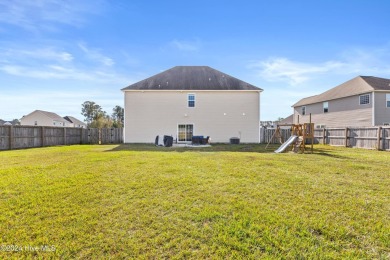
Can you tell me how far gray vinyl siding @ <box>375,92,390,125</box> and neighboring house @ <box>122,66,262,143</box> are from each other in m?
10.3

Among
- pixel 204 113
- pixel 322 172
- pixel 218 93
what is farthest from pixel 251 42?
pixel 322 172

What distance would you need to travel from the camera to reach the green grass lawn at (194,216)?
8.21 ft

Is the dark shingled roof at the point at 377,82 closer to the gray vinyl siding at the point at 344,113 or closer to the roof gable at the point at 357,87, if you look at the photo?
the roof gable at the point at 357,87

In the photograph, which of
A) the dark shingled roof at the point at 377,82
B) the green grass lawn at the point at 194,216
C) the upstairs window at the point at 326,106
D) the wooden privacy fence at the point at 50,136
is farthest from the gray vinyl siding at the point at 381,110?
the wooden privacy fence at the point at 50,136

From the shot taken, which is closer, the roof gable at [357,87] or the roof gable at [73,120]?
the roof gable at [357,87]

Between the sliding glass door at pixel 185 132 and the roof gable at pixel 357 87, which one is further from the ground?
the roof gable at pixel 357 87

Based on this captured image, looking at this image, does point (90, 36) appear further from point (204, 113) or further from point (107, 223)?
point (107, 223)

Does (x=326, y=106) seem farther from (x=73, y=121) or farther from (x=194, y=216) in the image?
(x=73, y=121)

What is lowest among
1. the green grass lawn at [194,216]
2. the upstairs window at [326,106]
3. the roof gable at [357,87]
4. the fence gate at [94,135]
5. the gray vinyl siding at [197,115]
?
the green grass lawn at [194,216]

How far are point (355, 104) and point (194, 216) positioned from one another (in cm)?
2284

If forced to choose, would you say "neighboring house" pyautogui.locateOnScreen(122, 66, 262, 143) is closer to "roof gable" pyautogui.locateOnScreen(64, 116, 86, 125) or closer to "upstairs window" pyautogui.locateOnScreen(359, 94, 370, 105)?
"upstairs window" pyautogui.locateOnScreen(359, 94, 370, 105)

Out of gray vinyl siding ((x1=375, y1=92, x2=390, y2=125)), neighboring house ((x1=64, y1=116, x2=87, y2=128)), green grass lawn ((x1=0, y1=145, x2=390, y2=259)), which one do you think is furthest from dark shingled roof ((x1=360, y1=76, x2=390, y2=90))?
neighboring house ((x1=64, y1=116, x2=87, y2=128))

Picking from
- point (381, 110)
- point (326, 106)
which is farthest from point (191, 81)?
point (381, 110)

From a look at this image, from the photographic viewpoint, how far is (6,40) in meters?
11.0
